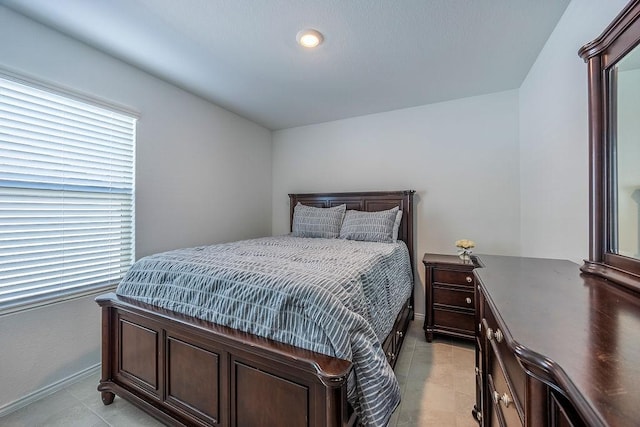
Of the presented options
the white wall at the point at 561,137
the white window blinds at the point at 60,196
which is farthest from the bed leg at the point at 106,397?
the white wall at the point at 561,137

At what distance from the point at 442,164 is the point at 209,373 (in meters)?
2.94

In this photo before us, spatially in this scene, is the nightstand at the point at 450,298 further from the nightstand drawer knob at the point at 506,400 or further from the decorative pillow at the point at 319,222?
the nightstand drawer knob at the point at 506,400

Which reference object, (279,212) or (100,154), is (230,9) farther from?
(279,212)

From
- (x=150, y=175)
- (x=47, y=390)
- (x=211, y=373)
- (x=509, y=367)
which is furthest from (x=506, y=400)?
(x=150, y=175)

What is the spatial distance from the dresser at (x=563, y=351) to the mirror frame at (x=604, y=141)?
0.37 feet

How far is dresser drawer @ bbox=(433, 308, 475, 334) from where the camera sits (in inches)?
95.5

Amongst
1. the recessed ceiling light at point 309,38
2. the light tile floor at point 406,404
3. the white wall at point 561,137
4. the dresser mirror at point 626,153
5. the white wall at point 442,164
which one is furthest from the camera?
the white wall at point 442,164

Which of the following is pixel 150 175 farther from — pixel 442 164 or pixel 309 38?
pixel 442 164

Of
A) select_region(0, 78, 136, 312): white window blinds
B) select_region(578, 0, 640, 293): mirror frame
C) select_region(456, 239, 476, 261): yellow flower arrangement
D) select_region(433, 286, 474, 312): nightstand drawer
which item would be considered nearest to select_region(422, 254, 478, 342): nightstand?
select_region(433, 286, 474, 312): nightstand drawer

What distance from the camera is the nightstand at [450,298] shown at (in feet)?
7.97

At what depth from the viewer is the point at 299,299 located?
3.89ft

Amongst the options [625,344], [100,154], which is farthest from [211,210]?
[625,344]

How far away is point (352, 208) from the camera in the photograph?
340 cm

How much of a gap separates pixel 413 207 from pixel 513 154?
111 centimetres
